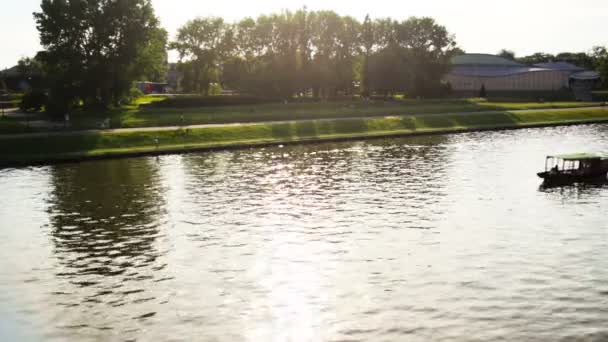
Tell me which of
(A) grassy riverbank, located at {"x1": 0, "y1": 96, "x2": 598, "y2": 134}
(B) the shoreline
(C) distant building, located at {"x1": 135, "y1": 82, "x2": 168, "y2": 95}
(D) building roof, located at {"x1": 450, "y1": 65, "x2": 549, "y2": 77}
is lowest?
(B) the shoreline

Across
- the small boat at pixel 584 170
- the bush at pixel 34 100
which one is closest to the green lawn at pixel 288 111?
the bush at pixel 34 100

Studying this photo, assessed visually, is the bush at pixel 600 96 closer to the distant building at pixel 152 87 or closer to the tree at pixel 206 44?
the tree at pixel 206 44

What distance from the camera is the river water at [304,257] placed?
76.4ft

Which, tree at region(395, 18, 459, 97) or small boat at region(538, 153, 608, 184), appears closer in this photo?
small boat at region(538, 153, 608, 184)

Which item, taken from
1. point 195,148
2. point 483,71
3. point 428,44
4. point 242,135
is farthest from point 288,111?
point 483,71

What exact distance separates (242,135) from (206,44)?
6646cm

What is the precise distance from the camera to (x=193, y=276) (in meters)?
28.7

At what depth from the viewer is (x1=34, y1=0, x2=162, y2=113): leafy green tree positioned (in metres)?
93.3

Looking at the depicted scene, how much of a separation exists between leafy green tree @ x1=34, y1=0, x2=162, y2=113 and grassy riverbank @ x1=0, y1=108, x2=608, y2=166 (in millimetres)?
21115

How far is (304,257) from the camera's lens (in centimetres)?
3114

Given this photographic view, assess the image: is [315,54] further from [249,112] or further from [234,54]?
[249,112]

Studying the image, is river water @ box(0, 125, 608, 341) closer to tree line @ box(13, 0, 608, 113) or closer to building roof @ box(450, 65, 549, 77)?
tree line @ box(13, 0, 608, 113)

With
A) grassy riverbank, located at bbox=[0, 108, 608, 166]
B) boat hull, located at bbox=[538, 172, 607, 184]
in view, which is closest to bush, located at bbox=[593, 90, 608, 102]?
grassy riverbank, located at bbox=[0, 108, 608, 166]

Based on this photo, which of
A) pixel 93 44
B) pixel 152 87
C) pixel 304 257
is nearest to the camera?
pixel 304 257
